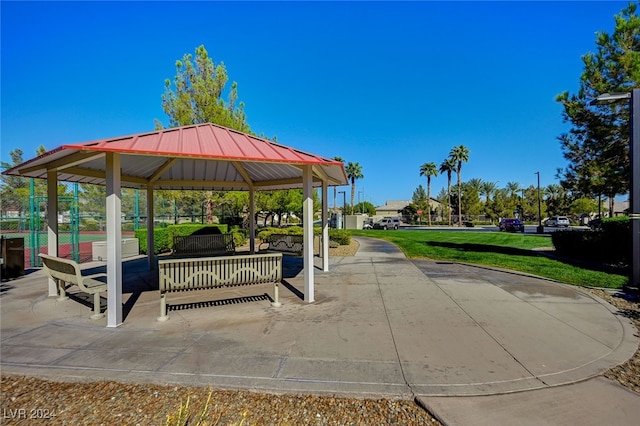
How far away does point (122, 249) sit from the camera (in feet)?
43.8

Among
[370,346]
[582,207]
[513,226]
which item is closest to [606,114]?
[370,346]

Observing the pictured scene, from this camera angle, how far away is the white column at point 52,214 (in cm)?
699

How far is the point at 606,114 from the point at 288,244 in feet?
39.2

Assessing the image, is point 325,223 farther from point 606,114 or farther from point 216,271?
point 606,114

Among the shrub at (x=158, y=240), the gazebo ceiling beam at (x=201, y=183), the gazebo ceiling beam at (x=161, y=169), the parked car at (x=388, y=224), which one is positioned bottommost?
the parked car at (x=388, y=224)

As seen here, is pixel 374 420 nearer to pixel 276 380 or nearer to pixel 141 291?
pixel 276 380

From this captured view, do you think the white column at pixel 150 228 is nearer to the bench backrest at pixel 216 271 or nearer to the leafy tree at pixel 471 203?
the bench backrest at pixel 216 271

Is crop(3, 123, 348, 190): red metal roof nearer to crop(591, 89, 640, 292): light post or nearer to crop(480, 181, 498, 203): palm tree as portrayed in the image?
crop(591, 89, 640, 292): light post

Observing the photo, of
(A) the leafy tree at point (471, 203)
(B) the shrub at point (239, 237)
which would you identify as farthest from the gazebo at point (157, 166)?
(A) the leafy tree at point (471, 203)

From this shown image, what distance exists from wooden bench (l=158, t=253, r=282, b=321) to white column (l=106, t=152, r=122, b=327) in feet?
2.18

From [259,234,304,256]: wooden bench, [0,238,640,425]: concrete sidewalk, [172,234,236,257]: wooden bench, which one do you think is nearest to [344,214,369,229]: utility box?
[259,234,304,256]: wooden bench

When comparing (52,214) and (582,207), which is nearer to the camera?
(52,214)

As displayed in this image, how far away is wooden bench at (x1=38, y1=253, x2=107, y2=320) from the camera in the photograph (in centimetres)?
566

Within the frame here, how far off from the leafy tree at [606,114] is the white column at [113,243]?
556 inches
